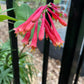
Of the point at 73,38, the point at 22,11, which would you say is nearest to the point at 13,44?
the point at 22,11

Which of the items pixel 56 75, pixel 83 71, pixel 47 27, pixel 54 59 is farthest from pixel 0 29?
pixel 47 27

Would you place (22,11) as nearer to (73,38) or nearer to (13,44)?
(13,44)

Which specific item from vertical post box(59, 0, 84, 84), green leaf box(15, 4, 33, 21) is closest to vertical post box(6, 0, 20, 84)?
green leaf box(15, 4, 33, 21)

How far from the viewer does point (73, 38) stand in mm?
280

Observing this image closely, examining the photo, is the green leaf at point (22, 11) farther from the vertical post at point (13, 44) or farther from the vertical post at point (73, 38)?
the vertical post at point (73, 38)

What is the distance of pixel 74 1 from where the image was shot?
239 mm

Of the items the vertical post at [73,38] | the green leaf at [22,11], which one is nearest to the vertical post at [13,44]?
the green leaf at [22,11]

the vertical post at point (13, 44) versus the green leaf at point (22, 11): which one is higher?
the green leaf at point (22, 11)

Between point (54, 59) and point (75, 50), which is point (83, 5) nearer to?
point (75, 50)

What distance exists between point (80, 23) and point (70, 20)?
2 cm

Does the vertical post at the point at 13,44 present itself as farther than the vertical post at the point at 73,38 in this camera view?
Yes

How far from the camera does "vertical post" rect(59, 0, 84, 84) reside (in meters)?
0.25

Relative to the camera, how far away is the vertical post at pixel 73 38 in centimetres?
25

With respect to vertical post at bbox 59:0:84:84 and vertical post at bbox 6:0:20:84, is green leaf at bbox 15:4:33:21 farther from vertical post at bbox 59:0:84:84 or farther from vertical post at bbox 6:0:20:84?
vertical post at bbox 59:0:84:84
